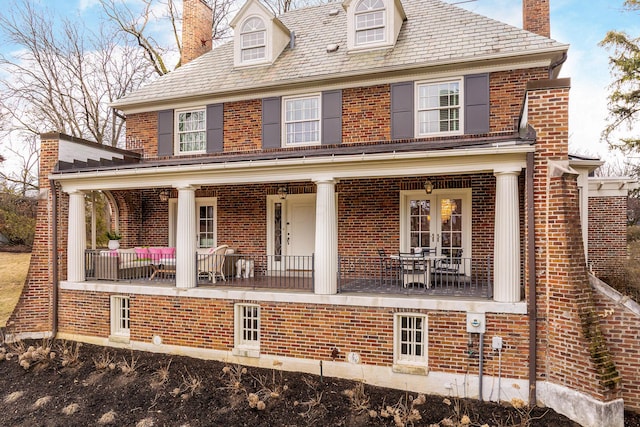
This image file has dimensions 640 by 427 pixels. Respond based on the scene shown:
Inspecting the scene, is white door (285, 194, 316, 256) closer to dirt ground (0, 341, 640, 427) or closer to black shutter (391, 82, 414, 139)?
black shutter (391, 82, 414, 139)

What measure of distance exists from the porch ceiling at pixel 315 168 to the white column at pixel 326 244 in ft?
1.05

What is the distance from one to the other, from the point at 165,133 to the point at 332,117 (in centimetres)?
536

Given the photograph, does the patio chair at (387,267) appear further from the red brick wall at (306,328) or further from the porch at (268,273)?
the red brick wall at (306,328)

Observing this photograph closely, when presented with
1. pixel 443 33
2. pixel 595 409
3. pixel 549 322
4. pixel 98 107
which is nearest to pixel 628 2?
pixel 443 33

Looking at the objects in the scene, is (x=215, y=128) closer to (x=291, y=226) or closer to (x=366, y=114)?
(x=291, y=226)

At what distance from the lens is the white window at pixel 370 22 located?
9.85 m

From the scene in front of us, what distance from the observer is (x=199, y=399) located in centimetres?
652

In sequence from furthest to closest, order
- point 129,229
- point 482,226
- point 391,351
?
point 129,229 → point 482,226 → point 391,351

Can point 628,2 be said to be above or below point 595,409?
above

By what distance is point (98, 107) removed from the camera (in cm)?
1894

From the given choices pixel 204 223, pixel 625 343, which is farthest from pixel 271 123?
pixel 625 343

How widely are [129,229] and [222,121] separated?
174 inches

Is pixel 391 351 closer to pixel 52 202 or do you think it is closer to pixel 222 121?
pixel 222 121

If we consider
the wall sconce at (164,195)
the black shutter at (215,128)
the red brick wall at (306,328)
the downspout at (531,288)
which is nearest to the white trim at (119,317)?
the red brick wall at (306,328)
